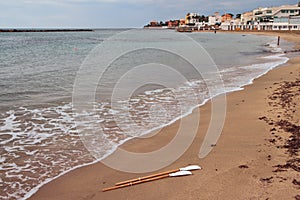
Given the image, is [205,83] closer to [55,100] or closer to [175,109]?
[175,109]

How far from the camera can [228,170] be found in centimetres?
543

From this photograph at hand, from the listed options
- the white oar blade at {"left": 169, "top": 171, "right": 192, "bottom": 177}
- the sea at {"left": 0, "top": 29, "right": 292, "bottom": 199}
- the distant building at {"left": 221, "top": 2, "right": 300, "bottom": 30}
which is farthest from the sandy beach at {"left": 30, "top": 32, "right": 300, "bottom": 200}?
the distant building at {"left": 221, "top": 2, "right": 300, "bottom": 30}

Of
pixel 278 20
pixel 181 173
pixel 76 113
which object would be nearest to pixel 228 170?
pixel 181 173

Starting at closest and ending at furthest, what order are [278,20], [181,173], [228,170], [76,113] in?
[181,173] < [228,170] < [76,113] < [278,20]

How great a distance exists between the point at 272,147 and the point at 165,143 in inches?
95.5

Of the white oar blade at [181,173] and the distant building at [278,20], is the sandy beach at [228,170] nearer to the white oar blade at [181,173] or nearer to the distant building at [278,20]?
the white oar blade at [181,173]

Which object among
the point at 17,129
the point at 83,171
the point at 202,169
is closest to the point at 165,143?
the point at 202,169

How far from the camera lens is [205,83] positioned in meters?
15.5

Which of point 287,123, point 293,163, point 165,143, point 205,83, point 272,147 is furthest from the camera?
point 205,83

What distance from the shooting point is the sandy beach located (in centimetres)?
473

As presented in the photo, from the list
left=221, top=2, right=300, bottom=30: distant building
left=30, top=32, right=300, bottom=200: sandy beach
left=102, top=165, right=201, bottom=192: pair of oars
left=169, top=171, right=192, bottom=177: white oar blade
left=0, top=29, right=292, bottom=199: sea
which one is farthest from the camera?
left=221, top=2, right=300, bottom=30: distant building

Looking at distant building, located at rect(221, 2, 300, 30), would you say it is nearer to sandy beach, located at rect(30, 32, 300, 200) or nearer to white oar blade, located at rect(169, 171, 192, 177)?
sandy beach, located at rect(30, 32, 300, 200)

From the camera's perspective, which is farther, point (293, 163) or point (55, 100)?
point (55, 100)

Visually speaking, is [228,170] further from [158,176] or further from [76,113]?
[76,113]
